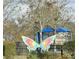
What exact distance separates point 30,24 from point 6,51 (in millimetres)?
405

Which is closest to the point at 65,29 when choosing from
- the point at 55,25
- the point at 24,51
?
the point at 55,25

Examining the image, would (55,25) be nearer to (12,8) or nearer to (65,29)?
(65,29)

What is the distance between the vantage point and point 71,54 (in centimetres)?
519

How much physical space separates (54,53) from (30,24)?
16.7 inches

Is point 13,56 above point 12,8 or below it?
below

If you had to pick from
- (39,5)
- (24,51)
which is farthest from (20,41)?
(39,5)

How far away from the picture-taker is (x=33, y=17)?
17.1 feet

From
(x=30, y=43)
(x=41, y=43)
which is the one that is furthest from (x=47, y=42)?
(x=30, y=43)

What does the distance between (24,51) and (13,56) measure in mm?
136

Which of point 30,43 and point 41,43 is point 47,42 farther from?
point 30,43

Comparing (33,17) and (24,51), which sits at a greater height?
(33,17)

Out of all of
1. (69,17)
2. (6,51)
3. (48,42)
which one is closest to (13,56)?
(6,51)

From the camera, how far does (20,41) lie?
5211 millimetres

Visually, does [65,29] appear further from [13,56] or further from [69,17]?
[13,56]
